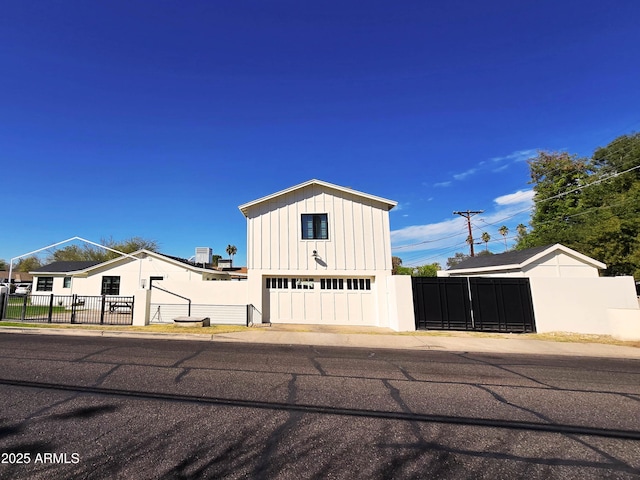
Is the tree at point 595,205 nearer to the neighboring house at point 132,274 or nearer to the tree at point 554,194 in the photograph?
the tree at point 554,194

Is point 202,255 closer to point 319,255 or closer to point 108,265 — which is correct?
point 108,265

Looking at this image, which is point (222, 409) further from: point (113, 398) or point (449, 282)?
point (449, 282)

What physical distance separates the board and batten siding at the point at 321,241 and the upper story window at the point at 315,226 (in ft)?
0.69

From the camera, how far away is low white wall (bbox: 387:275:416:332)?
13117 mm

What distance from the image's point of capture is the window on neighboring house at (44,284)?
1014 inches

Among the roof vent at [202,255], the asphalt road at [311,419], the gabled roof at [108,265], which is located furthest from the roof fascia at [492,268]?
the roof vent at [202,255]

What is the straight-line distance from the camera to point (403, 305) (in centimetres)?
1324

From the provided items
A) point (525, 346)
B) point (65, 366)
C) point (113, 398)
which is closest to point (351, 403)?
point (113, 398)

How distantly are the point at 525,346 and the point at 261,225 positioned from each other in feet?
40.2

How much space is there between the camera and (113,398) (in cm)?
495

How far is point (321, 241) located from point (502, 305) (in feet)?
28.0

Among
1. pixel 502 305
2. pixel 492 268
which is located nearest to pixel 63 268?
pixel 502 305

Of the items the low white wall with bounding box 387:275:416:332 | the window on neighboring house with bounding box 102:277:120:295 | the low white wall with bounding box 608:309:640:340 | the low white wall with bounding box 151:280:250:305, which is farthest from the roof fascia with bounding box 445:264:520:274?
the window on neighboring house with bounding box 102:277:120:295

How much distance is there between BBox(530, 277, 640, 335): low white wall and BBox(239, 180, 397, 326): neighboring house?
6427 millimetres
